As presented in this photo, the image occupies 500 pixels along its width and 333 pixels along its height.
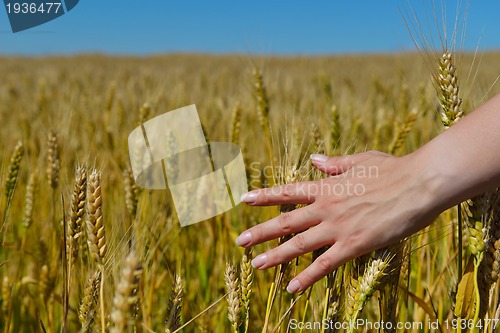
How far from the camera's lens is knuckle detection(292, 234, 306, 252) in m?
0.92

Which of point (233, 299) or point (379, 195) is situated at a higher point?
point (379, 195)

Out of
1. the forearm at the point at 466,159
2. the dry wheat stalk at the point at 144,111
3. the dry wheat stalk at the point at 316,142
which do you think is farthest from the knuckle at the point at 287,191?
the dry wheat stalk at the point at 144,111

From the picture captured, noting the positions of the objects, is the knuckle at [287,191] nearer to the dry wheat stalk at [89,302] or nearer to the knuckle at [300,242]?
the knuckle at [300,242]

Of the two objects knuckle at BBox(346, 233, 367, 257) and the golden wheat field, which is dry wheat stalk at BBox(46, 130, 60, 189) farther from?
knuckle at BBox(346, 233, 367, 257)

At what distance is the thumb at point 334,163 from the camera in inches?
40.0

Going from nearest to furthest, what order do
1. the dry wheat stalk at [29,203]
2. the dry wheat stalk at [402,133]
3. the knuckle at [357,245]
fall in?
the knuckle at [357,245] < the dry wheat stalk at [29,203] < the dry wheat stalk at [402,133]

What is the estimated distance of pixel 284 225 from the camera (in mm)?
956

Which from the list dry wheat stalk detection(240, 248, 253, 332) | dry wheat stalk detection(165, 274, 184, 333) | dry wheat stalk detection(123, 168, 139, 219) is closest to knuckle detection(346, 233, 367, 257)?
dry wheat stalk detection(240, 248, 253, 332)

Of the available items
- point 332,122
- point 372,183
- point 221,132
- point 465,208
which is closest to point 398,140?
point 332,122

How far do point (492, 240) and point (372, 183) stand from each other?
277 millimetres

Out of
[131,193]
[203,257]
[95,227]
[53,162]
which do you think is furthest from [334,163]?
[53,162]

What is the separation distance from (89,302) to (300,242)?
408mm

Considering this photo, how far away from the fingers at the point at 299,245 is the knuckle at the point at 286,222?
0.03 m

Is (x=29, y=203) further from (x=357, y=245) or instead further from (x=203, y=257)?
(x=357, y=245)
